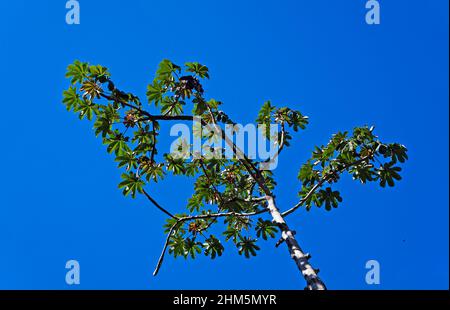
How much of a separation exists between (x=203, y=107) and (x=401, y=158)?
11.1 ft

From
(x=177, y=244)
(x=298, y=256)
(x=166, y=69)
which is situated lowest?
(x=298, y=256)

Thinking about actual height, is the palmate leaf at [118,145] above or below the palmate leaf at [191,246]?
above

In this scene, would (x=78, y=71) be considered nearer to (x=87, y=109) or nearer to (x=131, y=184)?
(x=87, y=109)

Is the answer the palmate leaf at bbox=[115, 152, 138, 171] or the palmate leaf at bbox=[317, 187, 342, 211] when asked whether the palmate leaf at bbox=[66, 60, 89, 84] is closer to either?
the palmate leaf at bbox=[115, 152, 138, 171]

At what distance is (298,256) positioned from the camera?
206 inches

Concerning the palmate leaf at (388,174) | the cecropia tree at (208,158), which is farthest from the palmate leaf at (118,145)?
the palmate leaf at (388,174)

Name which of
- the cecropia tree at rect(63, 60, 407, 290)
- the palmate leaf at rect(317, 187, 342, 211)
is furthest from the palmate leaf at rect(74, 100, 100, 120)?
the palmate leaf at rect(317, 187, 342, 211)

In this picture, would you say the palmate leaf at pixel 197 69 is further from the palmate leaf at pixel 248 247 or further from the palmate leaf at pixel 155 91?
Result: the palmate leaf at pixel 248 247

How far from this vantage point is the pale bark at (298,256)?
4750mm

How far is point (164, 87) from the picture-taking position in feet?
23.0

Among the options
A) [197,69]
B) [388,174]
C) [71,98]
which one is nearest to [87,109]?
[71,98]
